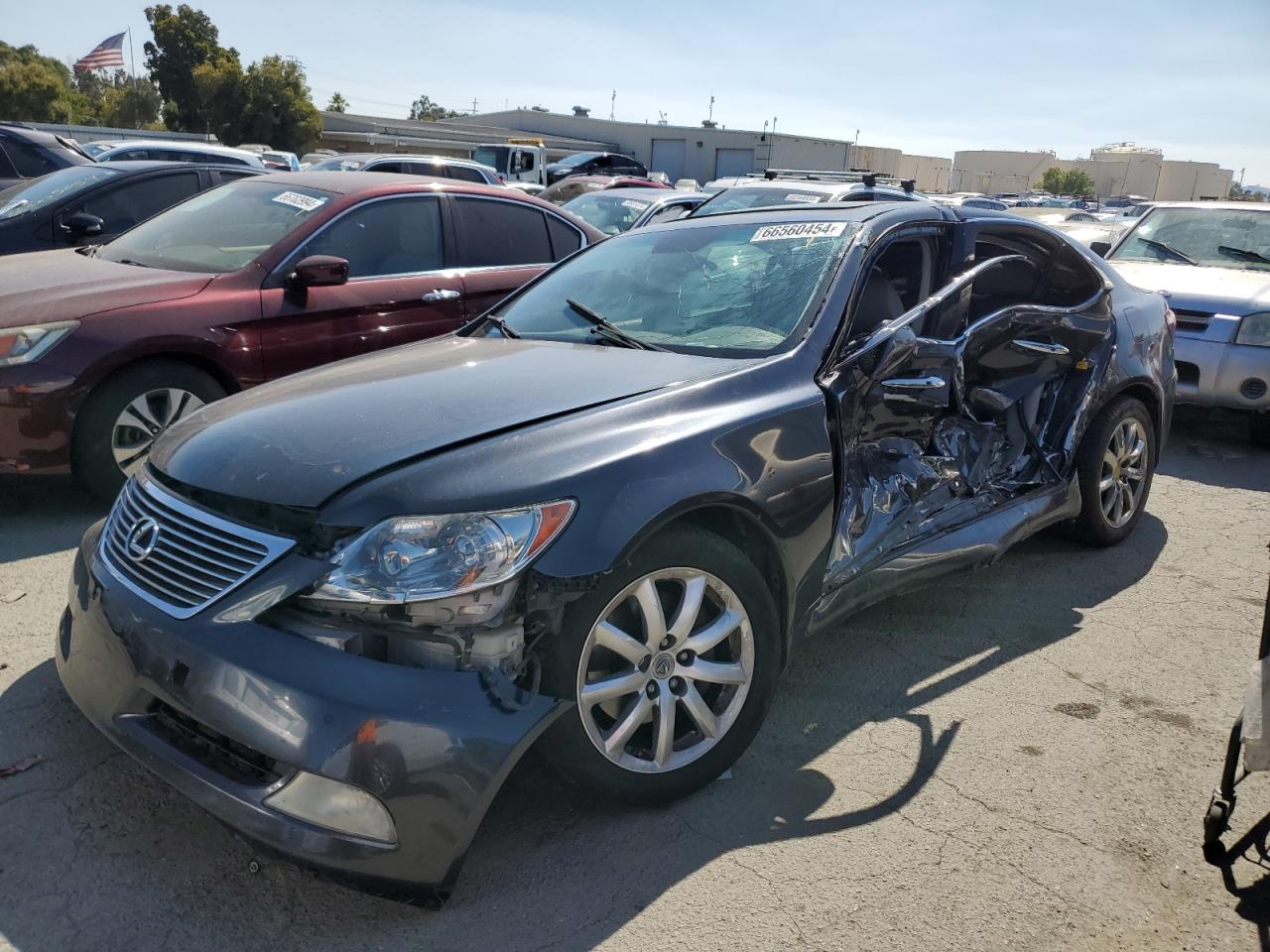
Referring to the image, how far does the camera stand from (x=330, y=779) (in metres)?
2.19

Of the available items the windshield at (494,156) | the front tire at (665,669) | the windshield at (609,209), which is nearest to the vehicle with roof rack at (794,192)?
the windshield at (609,209)

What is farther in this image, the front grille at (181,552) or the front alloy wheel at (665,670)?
the front alloy wheel at (665,670)

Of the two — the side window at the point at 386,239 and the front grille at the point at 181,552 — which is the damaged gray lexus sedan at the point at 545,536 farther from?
the side window at the point at 386,239

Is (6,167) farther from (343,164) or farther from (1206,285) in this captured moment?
(1206,285)

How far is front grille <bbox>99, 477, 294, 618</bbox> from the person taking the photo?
2430 mm

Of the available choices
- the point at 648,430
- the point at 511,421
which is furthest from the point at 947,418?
the point at 511,421

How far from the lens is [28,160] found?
9.98m

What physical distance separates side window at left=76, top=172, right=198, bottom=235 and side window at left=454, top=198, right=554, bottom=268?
2517 mm

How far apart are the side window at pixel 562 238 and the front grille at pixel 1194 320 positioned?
14.9ft

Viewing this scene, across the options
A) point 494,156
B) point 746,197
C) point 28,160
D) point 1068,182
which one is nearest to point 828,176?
point 746,197

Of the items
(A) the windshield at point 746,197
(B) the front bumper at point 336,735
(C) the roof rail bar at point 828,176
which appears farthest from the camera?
(C) the roof rail bar at point 828,176

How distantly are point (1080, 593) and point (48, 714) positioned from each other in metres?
4.17

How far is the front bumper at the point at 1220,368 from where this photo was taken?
7105mm

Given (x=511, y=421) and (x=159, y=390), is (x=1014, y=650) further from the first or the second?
(x=159, y=390)
